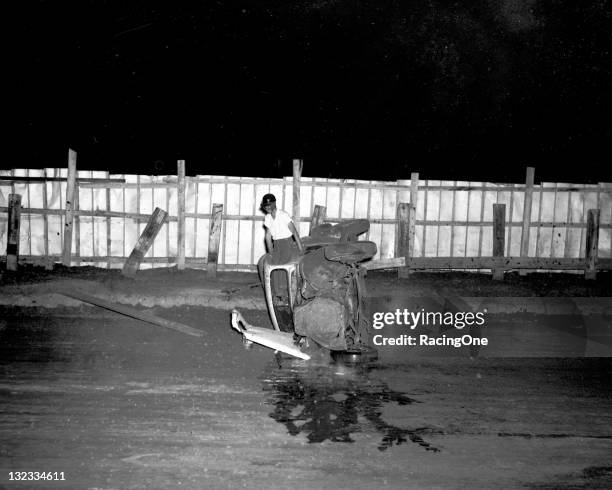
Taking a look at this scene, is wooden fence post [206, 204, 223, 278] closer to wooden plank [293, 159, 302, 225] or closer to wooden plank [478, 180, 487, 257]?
wooden plank [293, 159, 302, 225]

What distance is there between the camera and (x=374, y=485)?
181 inches

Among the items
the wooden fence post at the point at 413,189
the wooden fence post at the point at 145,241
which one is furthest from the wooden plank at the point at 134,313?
the wooden fence post at the point at 413,189

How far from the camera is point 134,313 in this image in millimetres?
10109

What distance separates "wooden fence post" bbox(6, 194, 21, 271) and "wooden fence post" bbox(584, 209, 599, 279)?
1144cm

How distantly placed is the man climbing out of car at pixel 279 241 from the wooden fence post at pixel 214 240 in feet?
16.9

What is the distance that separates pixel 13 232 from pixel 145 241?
8.37ft

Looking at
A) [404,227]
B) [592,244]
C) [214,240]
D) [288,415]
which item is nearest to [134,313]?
[214,240]

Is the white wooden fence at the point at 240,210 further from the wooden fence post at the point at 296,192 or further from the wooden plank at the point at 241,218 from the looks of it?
the wooden fence post at the point at 296,192

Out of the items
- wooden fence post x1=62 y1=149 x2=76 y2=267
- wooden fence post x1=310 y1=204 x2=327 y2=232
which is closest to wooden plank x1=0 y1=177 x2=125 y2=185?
wooden fence post x1=62 y1=149 x2=76 y2=267

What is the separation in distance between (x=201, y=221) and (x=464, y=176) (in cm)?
597

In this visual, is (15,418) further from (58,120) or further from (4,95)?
(4,95)

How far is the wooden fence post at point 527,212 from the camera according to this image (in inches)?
565

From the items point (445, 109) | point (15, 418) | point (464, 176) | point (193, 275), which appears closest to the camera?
point (15, 418)

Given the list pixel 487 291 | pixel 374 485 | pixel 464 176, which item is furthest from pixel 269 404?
pixel 464 176
